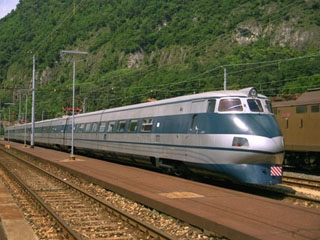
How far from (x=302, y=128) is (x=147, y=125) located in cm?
762

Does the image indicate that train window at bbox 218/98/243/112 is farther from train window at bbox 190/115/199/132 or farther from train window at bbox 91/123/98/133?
train window at bbox 91/123/98/133

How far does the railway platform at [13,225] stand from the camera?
333 inches

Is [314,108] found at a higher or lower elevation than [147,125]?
higher

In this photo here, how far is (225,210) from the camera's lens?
9.49 m

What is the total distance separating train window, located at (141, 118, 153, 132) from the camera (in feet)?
62.1

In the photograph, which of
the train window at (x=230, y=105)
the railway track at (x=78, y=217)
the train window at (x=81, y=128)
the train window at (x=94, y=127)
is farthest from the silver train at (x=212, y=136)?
the train window at (x=81, y=128)

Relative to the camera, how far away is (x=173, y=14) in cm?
17525

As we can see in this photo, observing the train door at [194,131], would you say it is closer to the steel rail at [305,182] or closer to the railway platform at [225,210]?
the railway platform at [225,210]

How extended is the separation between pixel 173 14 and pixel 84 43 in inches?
1786

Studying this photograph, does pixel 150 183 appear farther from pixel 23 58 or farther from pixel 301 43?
pixel 23 58

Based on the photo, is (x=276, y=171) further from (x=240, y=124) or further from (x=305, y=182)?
(x=305, y=182)

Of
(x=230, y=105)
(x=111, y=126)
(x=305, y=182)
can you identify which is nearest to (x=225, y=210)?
(x=230, y=105)

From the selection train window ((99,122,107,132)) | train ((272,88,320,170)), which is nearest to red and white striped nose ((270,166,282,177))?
train ((272,88,320,170))

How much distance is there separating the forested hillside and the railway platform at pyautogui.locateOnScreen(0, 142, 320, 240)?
51758mm
